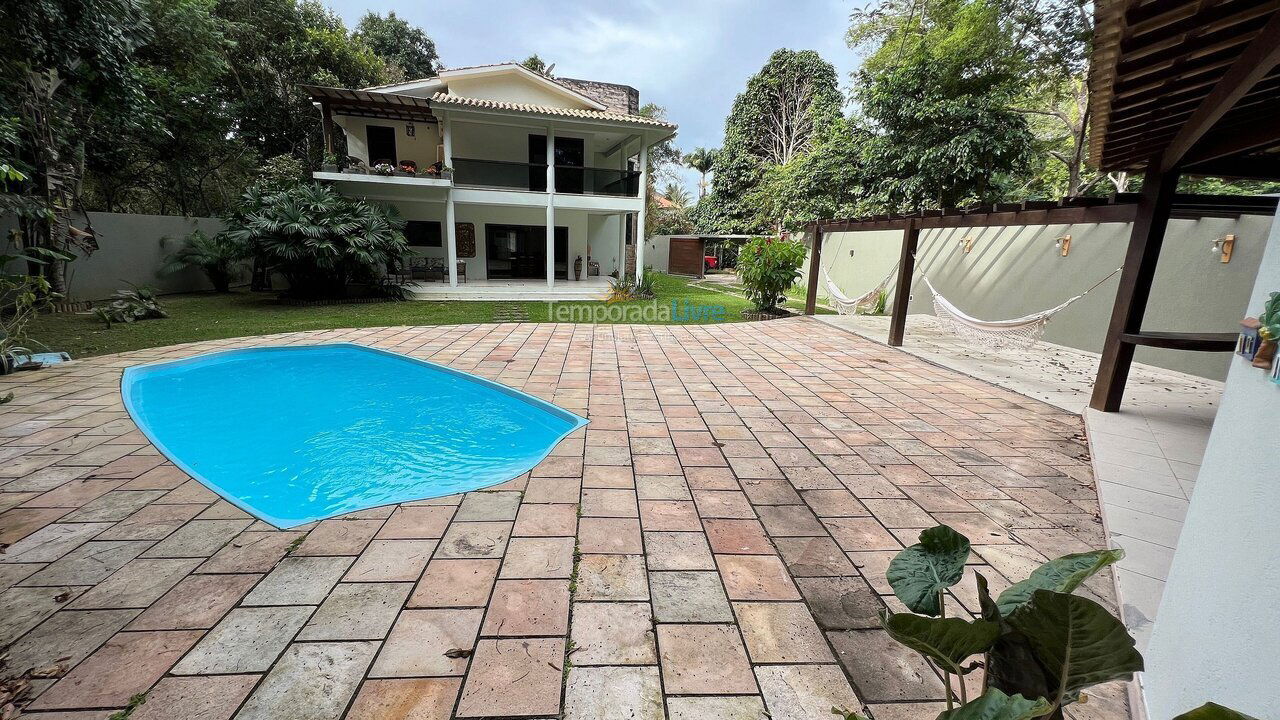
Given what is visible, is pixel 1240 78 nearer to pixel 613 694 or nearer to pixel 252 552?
pixel 613 694

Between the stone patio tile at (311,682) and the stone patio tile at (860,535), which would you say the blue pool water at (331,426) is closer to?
the stone patio tile at (311,682)

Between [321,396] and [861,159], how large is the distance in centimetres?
1274

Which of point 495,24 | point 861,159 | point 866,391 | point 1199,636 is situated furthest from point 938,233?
point 495,24

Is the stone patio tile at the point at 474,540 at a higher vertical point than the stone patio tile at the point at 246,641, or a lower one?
higher

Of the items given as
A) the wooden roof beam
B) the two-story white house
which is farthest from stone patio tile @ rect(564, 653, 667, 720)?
the two-story white house

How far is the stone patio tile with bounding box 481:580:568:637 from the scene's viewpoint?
177 cm

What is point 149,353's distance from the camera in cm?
575

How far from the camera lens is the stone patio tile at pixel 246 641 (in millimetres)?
1589

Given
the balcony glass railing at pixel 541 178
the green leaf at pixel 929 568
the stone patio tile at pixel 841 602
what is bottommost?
the stone patio tile at pixel 841 602

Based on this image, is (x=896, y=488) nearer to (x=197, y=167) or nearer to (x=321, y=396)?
(x=321, y=396)

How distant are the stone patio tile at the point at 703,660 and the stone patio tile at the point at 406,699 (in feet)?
2.10

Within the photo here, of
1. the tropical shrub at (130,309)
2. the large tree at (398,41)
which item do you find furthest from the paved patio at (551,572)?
the large tree at (398,41)

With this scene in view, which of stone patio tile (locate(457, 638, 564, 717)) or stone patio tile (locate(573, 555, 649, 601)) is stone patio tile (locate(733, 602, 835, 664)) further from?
stone patio tile (locate(457, 638, 564, 717))

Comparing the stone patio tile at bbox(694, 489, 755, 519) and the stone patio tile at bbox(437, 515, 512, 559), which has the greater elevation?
the stone patio tile at bbox(694, 489, 755, 519)
